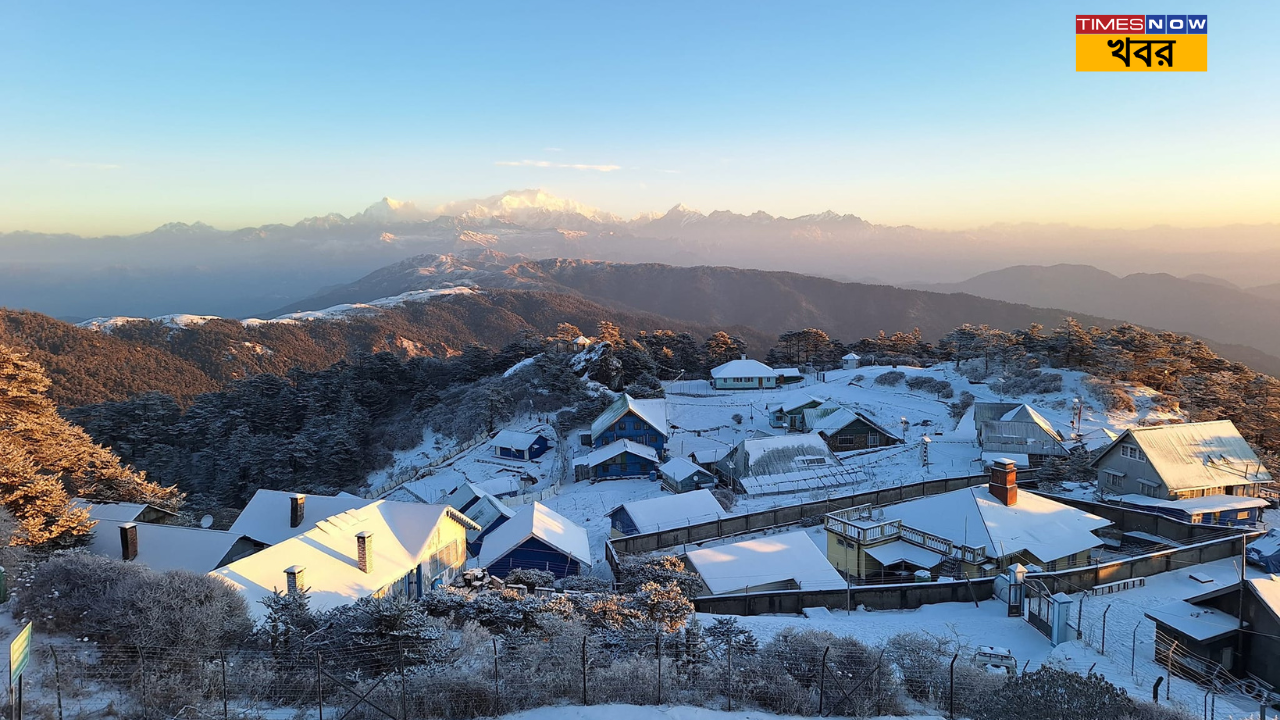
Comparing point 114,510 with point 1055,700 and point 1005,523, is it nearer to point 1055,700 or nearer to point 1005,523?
point 1055,700

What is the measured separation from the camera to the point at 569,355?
56.5m

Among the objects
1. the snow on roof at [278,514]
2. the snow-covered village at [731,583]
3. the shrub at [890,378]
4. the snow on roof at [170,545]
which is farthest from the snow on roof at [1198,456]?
the snow on roof at [170,545]

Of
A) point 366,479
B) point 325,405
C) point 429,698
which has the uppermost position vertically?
point 429,698

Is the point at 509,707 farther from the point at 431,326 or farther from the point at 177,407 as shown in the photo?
the point at 431,326

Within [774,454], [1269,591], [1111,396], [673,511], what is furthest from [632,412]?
[1269,591]

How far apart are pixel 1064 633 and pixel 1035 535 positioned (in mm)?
5665

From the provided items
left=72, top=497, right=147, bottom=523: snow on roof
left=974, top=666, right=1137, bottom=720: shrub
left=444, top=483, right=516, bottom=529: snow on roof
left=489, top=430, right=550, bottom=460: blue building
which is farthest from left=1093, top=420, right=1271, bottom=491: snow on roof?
left=72, top=497, right=147, bottom=523: snow on roof

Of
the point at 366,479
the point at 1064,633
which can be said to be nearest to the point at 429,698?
the point at 1064,633

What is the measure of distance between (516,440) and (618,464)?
24.2 feet

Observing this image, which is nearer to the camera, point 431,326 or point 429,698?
point 429,698

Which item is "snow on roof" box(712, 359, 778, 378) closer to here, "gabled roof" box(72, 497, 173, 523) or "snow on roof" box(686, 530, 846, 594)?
"snow on roof" box(686, 530, 846, 594)

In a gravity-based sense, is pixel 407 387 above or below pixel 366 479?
above

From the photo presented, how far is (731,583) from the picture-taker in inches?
632

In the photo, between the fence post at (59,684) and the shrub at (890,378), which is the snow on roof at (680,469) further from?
the fence post at (59,684)
